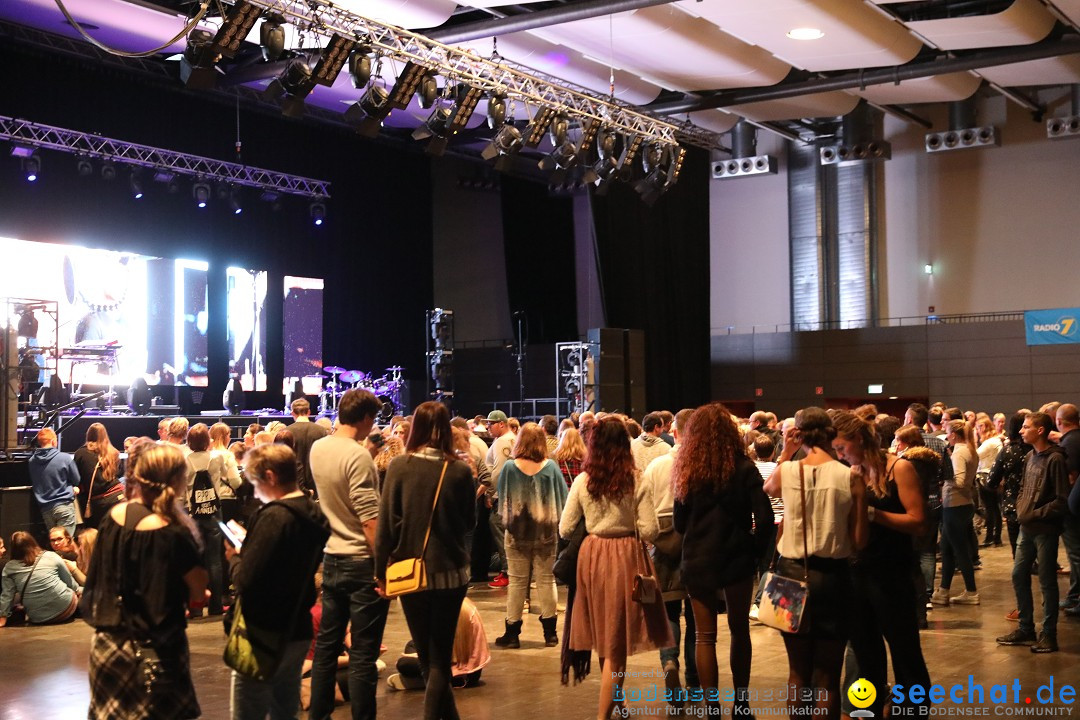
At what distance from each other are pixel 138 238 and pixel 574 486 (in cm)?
1340

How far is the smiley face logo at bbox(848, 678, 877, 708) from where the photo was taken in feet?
14.4

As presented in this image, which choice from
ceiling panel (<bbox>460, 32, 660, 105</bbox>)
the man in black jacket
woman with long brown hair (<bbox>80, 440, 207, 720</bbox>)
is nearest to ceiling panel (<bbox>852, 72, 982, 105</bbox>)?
ceiling panel (<bbox>460, 32, 660, 105</bbox>)

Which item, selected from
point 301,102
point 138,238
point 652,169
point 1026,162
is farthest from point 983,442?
point 138,238

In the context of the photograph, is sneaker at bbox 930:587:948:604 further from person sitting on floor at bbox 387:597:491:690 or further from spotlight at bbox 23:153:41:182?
spotlight at bbox 23:153:41:182

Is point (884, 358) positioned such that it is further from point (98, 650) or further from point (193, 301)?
point (98, 650)

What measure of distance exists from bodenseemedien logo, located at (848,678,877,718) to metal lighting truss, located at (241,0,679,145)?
23.6 ft

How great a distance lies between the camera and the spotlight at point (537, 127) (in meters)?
11.9

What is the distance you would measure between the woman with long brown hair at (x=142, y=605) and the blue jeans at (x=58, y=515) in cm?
528

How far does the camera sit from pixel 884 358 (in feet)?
65.7

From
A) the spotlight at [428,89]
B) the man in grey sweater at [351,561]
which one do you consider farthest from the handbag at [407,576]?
the spotlight at [428,89]

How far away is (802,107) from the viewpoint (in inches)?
695

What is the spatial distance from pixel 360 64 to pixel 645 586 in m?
6.80

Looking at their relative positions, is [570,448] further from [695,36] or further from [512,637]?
[695,36]

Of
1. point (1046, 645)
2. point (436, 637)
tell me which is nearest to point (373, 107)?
point (436, 637)
